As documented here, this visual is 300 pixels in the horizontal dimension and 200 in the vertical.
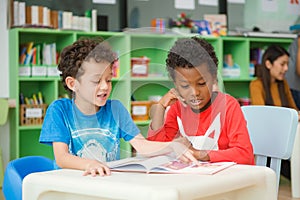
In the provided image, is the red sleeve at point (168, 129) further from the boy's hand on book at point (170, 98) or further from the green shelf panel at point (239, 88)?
the green shelf panel at point (239, 88)

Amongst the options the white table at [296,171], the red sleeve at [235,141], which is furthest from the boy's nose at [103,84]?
the white table at [296,171]

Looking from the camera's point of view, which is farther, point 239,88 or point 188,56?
point 239,88

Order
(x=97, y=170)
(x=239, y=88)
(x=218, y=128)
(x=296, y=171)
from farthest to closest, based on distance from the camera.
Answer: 1. (x=239, y=88)
2. (x=296, y=171)
3. (x=218, y=128)
4. (x=97, y=170)

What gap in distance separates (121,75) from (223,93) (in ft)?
0.85

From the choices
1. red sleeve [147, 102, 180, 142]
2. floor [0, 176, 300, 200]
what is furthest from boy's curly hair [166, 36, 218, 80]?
floor [0, 176, 300, 200]

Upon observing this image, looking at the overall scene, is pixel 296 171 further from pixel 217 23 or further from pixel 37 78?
Result: pixel 37 78

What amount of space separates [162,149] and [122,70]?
0.73 ft

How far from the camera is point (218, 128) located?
4.90ft

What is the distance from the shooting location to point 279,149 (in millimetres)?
1928

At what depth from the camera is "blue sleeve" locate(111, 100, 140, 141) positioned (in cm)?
145

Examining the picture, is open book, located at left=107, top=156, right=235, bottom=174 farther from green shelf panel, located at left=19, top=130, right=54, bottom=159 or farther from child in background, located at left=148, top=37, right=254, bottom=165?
green shelf panel, located at left=19, top=130, right=54, bottom=159

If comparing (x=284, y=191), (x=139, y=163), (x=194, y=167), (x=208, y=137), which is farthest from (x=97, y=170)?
(x=284, y=191)

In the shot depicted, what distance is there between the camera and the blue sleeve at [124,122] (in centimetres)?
145

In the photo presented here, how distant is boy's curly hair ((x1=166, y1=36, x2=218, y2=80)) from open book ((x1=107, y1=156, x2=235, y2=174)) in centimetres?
20
